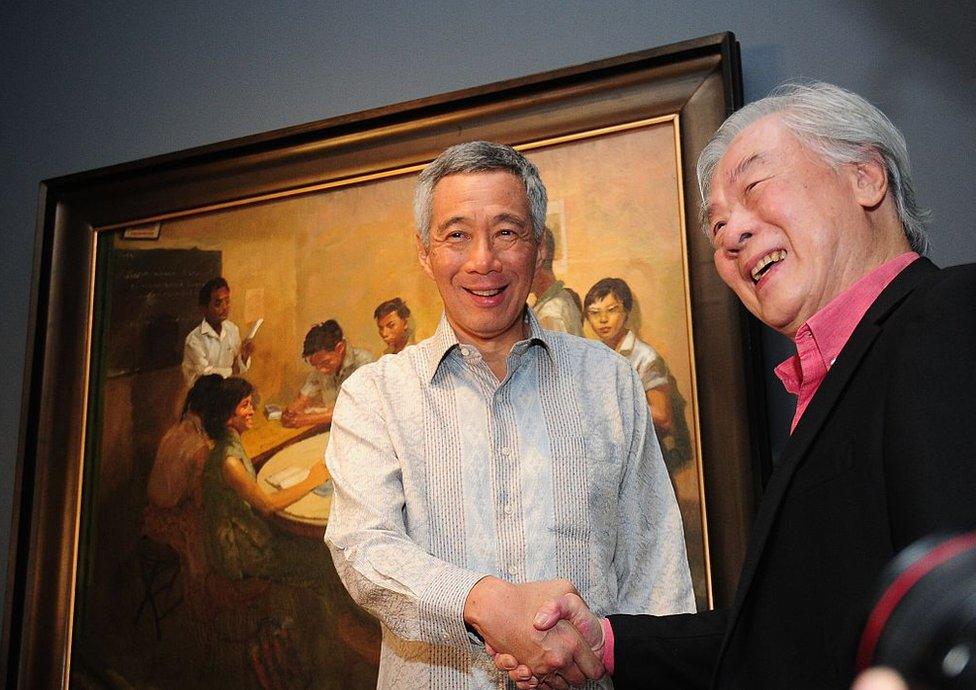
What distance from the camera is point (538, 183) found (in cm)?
204

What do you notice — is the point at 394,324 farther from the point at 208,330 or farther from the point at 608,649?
the point at 608,649

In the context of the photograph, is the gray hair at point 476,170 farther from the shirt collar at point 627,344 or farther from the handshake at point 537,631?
the handshake at point 537,631

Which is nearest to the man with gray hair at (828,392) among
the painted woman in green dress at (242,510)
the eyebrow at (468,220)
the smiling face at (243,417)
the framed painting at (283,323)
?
the eyebrow at (468,220)

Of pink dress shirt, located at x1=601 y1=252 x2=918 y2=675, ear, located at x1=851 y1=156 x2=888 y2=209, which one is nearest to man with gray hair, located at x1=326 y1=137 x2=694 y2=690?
pink dress shirt, located at x1=601 y1=252 x2=918 y2=675

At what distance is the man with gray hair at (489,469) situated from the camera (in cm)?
169

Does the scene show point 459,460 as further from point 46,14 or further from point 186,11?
point 46,14

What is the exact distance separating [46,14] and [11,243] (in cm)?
84

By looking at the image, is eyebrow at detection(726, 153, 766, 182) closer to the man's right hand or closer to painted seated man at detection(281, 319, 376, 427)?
the man's right hand

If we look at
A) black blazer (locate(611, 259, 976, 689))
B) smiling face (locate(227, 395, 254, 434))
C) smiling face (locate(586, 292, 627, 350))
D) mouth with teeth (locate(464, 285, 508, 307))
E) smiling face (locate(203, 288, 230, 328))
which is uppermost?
smiling face (locate(203, 288, 230, 328))

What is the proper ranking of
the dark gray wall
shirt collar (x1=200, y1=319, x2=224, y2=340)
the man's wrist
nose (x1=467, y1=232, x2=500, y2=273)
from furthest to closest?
shirt collar (x1=200, y1=319, x2=224, y2=340) → the dark gray wall → nose (x1=467, y1=232, x2=500, y2=273) → the man's wrist

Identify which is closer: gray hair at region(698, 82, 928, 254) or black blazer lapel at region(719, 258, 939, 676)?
black blazer lapel at region(719, 258, 939, 676)

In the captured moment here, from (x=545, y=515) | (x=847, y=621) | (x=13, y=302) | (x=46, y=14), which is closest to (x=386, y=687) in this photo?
(x=545, y=515)

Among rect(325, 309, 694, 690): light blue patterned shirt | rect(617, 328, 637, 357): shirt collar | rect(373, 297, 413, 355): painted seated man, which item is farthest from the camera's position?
rect(373, 297, 413, 355): painted seated man

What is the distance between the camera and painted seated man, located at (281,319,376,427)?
8.45ft
